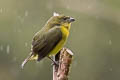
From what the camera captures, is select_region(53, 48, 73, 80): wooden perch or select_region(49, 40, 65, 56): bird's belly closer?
select_region(53, 48, 73, 80): wooden perch

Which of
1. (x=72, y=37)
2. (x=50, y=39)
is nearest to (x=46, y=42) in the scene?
A: (x=50, y=39)

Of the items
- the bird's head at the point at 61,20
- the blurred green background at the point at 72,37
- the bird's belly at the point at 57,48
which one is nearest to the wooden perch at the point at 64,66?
the bird's belly at the point at 57,48

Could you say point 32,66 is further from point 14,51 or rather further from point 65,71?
point 65,71

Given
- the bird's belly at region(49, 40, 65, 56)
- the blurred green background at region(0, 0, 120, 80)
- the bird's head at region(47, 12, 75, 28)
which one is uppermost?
the bird's head at region(47, 12, 75, 28)

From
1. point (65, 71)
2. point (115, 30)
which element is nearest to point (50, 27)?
point (65, 71)

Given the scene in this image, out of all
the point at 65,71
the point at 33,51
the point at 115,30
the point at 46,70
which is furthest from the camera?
the point at 115,30

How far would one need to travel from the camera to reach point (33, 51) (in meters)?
8.16

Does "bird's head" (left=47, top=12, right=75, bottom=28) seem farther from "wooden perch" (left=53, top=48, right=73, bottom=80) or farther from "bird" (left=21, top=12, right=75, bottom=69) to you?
"wooden perch" (left=53, top=48, right=73, bottom=80)

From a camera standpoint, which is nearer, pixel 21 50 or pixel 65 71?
pixel 65 71

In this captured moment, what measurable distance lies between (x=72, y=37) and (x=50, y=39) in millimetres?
6719

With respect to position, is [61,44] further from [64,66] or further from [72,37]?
[72,37]

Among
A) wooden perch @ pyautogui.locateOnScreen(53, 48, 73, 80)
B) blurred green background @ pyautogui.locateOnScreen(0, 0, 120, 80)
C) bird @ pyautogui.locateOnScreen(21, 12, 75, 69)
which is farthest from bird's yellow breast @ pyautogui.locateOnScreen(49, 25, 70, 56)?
blurred green background @ pyautogui.locateOnScreen(0, 0, 120, 80)

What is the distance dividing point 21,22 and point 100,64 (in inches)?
64.4

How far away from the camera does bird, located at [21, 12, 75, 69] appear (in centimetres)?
816
